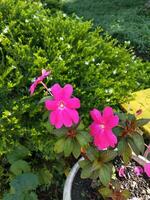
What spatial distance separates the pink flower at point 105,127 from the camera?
2135mm

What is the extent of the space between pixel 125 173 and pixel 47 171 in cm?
49

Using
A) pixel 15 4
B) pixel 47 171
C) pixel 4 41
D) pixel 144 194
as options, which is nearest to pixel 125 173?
pixel 144 194

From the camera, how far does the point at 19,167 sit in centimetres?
271

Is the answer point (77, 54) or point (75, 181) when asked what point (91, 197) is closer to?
point (75, 181)

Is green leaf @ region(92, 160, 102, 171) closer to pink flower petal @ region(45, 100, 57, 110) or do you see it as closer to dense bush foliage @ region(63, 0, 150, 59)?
pink flower petal @ region(45, 100, 57, 110)

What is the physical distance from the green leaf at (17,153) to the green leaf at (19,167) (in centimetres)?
3

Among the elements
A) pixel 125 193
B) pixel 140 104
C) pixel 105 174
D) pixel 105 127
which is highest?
pixel 140 104

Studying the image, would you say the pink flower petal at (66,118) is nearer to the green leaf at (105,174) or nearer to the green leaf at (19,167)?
the green leaf at (105,174)

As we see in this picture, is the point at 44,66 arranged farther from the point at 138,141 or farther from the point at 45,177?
the point at 138,141

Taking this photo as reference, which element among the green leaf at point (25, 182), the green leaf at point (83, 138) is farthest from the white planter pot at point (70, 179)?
the green leaf at point (83, 138)

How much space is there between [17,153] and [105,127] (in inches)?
31.1

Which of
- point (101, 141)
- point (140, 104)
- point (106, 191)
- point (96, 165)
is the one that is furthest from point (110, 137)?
point (140, 104)

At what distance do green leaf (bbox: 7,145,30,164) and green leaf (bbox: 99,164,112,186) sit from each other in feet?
1.89

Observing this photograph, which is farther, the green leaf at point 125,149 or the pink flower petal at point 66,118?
the green leaf at point 125,149
